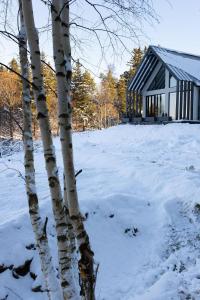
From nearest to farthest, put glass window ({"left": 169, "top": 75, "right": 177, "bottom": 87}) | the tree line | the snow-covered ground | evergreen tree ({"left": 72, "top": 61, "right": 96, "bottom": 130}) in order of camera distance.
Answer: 1. the snow-covered ground
2. glass window ({"left": 169, "top": 75, "right": 177, "bottom": 87})
3. the tree line
4. evergreen tree ({"left": 72, "top": 61, "right": 96, "bottom": 130})

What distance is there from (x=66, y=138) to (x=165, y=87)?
2356cm

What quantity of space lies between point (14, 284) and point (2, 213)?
196 centimetres

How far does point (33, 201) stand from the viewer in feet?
14.2

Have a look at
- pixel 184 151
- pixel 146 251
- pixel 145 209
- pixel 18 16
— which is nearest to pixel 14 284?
pixel 146 251

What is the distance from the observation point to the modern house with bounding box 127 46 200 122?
22.5 m

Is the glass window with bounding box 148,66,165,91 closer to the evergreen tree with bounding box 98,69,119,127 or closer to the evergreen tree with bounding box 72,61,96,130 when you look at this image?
the evergreen tree with bounding box 72,61,96,130

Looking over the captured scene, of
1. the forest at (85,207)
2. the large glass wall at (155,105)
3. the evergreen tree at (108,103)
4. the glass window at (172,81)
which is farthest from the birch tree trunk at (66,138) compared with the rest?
the evergreen tree at (108,103)

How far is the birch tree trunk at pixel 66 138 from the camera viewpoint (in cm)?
310

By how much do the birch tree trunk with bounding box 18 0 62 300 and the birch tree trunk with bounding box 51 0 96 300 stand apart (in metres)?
0.78

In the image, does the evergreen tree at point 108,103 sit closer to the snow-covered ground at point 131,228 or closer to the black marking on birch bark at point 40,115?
the snow-covered ground at point 131,228

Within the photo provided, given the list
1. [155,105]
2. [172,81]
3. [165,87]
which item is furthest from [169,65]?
[155,105]

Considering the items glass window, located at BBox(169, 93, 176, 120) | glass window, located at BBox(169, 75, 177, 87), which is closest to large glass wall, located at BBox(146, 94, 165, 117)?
glass window, located at BBox(169, 93, 176, 120)

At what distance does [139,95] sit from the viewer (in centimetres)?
2859

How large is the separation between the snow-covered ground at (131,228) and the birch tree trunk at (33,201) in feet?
0.95
